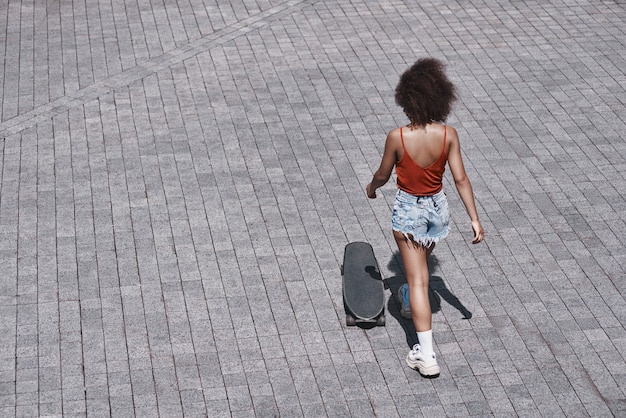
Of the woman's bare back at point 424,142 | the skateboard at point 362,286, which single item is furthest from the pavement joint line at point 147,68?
the woman's bare back at point 424,142

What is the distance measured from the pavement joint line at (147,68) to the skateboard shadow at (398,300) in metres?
4.60

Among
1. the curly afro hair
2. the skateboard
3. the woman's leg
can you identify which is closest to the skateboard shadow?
the skateboard

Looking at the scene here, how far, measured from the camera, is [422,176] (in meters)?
6.82

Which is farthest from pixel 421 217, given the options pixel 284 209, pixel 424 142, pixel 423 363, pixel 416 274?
pixel 284 209

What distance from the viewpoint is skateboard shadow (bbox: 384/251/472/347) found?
7.65 meters

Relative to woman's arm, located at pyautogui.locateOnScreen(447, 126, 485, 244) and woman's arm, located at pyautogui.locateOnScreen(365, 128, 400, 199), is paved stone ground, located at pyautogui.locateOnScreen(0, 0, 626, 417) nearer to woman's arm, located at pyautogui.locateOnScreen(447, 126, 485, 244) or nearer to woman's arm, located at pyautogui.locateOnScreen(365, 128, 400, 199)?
woman's arm, located at pyautogui.locateOnScreen(447, 126, 485, 244)

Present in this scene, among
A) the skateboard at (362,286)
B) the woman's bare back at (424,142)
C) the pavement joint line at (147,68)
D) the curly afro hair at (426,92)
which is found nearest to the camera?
the curly afro hair at (426,92)

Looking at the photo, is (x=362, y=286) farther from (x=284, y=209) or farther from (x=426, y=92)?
(x=426, y=92)

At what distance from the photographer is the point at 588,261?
27.5 feet

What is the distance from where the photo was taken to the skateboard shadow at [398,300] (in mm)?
7648

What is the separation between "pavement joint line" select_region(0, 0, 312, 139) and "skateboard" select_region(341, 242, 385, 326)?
176 inches

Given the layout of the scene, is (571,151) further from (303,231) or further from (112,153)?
(112,153)

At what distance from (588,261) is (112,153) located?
489 centimetres

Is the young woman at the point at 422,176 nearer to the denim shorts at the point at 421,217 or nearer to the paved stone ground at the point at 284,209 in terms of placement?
the denim shorts at the point at 421,217
